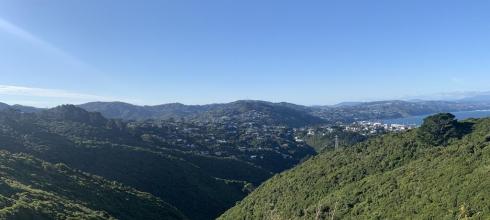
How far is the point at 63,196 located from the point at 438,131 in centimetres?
3586

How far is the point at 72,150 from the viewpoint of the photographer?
2712 inches

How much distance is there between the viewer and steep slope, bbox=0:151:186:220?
2655 centimetres

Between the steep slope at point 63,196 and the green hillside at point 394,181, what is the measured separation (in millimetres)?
8759

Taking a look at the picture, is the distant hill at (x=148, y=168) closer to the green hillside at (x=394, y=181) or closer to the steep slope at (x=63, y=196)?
the steep slope at (x=63, y=196)

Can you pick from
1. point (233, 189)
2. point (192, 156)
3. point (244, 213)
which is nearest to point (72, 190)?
point (244, 213)

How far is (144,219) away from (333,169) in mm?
18039

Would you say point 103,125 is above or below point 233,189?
above

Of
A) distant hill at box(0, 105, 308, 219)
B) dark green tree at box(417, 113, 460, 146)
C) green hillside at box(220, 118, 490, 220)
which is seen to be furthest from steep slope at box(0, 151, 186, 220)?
dark green tree at box(417, 113, 460, 146)

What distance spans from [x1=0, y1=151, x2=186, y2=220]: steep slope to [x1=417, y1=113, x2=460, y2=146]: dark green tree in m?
25.5

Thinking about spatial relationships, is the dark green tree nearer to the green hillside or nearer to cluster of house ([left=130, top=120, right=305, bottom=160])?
the green hillside

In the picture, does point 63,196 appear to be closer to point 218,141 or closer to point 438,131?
point 438,131

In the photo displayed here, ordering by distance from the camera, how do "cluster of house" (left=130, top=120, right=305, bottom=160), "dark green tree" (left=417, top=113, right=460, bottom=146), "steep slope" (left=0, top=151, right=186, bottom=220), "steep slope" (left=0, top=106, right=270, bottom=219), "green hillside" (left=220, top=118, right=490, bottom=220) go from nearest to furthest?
"green hillside" (left=220, top=118, right=490, bottom=220) < "steep slope" (left=0, top=151, right=186, bottom=220) < "dark green tree" (left=417, top=113, right=460, bottom=146) < "steep slope" (left=0, top=106, right=270, bottom=219) < "cluster of house" (left=130, top=120, right=305, bottom=160)

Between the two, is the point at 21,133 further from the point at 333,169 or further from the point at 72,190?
the point at 333,169

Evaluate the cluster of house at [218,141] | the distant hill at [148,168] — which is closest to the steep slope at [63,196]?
the distant hill at [148,168]
